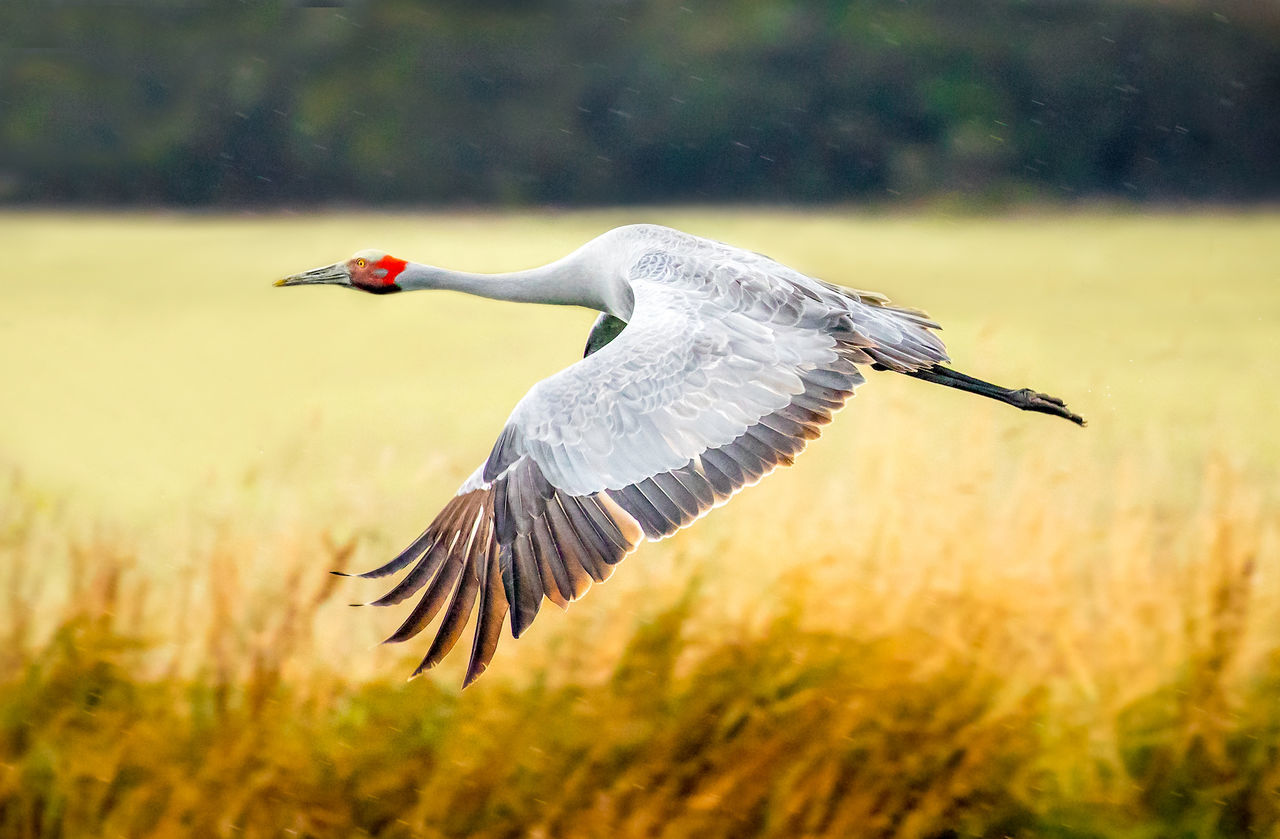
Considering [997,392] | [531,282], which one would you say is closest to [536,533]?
[531,282]

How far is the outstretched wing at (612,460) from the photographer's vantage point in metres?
3.29

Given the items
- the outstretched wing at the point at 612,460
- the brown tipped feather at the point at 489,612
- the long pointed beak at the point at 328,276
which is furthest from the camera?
the long pointed beak at the point at 328,276

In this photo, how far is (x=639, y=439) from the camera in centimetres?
346

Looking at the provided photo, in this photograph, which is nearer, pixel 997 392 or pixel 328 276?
pixel 997 392

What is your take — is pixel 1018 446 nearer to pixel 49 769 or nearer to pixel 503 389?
pixel 49 769

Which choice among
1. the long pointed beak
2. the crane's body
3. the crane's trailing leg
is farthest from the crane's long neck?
the crane's trailing leg

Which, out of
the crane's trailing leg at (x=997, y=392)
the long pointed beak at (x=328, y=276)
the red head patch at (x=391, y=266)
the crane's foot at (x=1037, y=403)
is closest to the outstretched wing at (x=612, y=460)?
the crane's trailing leg at (x=997, y=392)

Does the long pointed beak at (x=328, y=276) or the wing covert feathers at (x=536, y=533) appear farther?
the long pointed beak at (x=328, y=276)

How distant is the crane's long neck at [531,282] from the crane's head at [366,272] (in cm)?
4

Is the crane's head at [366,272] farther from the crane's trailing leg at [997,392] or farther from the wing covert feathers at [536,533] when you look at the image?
the crane's trailing leg at [997,392]

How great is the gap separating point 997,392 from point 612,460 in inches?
58.4

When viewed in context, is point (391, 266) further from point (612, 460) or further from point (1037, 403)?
point (1037, 403)

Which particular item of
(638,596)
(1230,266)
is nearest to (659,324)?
(638,596)

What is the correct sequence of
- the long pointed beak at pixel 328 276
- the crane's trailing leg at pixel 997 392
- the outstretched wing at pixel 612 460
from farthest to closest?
the long pointed beak at pixel 328 276, the crane's trailing leg at pixel 997 392, the outstretched wing at pixel 612 460
